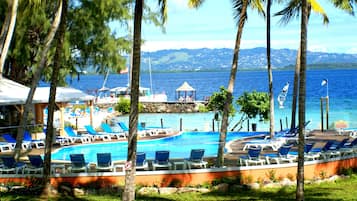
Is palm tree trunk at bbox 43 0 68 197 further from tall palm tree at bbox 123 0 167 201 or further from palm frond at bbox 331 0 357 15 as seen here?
palm frond at bbox 331 0 357 15

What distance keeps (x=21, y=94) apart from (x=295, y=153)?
1216cm

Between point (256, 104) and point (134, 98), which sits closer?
point (134, 98)

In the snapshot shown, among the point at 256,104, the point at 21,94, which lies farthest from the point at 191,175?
the point at 256,104

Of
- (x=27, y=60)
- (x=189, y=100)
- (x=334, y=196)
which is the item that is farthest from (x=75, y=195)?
(x=189, y=100)

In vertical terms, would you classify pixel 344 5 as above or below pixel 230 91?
above

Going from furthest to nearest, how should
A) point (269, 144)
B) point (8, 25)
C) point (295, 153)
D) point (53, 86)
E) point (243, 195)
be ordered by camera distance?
point (269, 144) → point (295, 153) → point (8, 25) → point (243, 195) → point (53, 86)

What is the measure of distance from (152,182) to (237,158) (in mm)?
3048

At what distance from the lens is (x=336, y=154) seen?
57.5 ft

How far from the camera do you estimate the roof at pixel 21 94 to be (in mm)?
22923

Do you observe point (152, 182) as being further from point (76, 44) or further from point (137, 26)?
point (76, 44)

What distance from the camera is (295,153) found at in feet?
58.4

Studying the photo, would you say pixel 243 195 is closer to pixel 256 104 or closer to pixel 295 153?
pixel 295 153

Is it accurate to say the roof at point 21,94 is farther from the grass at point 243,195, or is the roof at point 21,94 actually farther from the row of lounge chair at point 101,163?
the grass at point 243,195

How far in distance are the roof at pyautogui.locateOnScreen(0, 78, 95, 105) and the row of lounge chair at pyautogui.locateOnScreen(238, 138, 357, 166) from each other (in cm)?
1015
